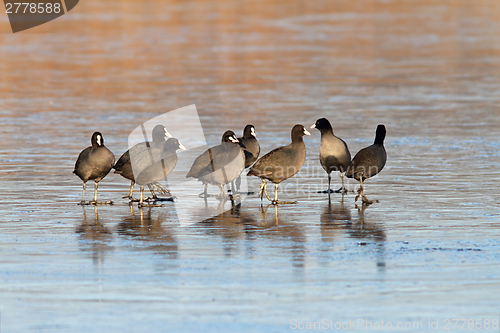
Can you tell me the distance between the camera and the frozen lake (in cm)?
714

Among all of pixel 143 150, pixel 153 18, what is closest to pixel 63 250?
pixel 143 150

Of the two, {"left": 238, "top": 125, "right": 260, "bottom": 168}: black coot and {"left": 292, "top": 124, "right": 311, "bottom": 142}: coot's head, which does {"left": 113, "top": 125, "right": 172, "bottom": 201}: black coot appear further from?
{"left": 292, "top": 124, "right": 311, "bottom": 142}: coot's head

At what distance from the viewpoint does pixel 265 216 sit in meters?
11.1

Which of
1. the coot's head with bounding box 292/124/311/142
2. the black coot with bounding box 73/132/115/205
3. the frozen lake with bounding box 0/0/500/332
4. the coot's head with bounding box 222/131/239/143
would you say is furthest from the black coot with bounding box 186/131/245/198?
the black coot with bounding box 73/132/115/205

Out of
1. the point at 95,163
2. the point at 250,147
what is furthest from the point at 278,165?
the point at 95,163

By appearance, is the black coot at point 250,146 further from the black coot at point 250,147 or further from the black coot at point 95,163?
the black coot at point 95,163

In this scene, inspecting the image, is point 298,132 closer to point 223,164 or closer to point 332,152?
point 332,152

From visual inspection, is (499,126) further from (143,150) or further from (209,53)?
(209,53)

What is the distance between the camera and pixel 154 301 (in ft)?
24.0

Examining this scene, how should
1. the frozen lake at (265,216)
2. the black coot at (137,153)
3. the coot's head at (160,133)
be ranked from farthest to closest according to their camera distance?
the coot's head at (160,133) → the black coot at (137,153) → the frozen lake at (265,216)

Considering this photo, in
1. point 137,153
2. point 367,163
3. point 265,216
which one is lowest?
point 265,216

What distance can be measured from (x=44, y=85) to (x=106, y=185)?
1651 cm

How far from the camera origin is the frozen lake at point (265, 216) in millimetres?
7145

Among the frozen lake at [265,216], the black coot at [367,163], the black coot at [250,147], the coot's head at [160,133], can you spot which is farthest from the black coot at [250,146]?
the black coot at [367,163]
